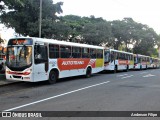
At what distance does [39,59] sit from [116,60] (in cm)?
1683

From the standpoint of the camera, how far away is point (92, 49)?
20922mm

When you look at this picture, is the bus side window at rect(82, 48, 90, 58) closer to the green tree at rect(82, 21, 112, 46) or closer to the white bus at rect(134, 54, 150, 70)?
the green tree at rect(82, 21, 112, 46)

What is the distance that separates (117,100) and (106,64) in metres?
17.8

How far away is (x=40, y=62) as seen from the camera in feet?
46.3

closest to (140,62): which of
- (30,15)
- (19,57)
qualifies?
(30,15)

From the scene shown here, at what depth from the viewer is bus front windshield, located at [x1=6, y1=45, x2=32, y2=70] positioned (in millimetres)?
13628

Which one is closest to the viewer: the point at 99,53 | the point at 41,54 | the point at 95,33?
the point at 41,54

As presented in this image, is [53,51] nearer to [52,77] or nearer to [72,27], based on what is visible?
[52,77]

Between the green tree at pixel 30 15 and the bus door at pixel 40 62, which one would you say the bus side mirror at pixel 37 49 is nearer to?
the bus door at pixel 40 62

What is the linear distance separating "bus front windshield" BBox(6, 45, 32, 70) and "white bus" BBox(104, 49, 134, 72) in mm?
14435

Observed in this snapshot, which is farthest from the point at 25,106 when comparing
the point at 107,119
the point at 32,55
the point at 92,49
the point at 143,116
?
the point at 92,49

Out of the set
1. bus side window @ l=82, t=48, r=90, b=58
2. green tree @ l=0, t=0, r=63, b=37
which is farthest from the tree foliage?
bus side window @ l=82, t=48, r=90, b=58

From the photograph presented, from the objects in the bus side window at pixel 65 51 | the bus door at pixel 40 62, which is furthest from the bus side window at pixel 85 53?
the bus door at pixel 40 62

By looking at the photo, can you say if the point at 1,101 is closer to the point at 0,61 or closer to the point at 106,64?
the point at 0,61
